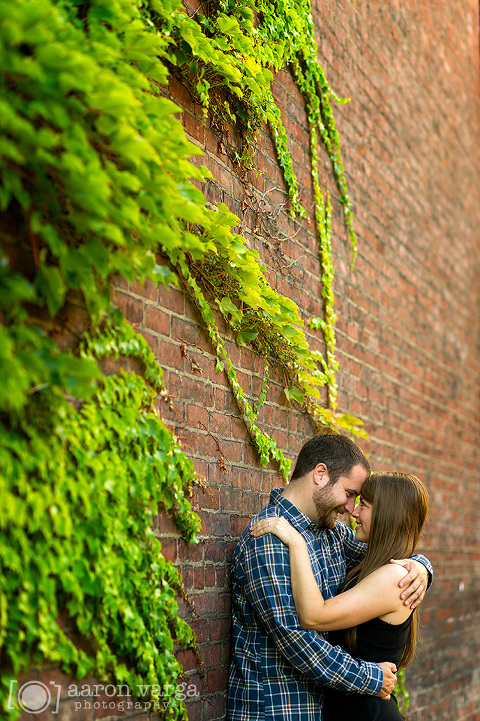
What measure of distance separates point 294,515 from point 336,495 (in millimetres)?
164

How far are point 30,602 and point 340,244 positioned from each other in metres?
2.80

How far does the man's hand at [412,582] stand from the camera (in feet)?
8.13

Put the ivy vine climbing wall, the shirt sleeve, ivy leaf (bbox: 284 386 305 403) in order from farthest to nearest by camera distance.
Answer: ivy leaf (bbox: 284 386 305 403), the shirt sleeve, the ivy vine climbing wall

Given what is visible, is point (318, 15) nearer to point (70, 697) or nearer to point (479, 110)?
point (70, 697)

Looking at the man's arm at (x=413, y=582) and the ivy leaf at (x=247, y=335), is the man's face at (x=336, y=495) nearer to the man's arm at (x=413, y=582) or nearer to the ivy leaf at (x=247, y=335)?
the man's arm at (x=413, y=582)

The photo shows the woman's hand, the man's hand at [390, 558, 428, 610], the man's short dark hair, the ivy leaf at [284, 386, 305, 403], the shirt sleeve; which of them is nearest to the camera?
the shirt sleeve

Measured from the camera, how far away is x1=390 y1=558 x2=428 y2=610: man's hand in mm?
2479

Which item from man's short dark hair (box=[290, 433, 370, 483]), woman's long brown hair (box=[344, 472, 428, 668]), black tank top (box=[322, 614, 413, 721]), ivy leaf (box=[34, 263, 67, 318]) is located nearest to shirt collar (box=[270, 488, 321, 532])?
man's short dark hair (box=[290, 433, 370, 483])

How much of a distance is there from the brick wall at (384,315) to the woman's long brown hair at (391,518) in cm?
44

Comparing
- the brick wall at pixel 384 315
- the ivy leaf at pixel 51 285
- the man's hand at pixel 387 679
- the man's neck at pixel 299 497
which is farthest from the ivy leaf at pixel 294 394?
the ivy leaf at pixel 51 285

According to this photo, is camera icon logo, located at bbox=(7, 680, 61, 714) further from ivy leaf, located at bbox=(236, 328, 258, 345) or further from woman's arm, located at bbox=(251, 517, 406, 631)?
ivy leaf, located at bbox=(236, 328, 258, 345)

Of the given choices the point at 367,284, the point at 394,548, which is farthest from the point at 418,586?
the point at 367,284

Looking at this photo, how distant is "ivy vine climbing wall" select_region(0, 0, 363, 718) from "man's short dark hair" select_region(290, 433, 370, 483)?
519 mm

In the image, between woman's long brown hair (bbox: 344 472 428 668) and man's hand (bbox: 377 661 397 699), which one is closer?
man's hand (bbox: 377 661 397 699)
